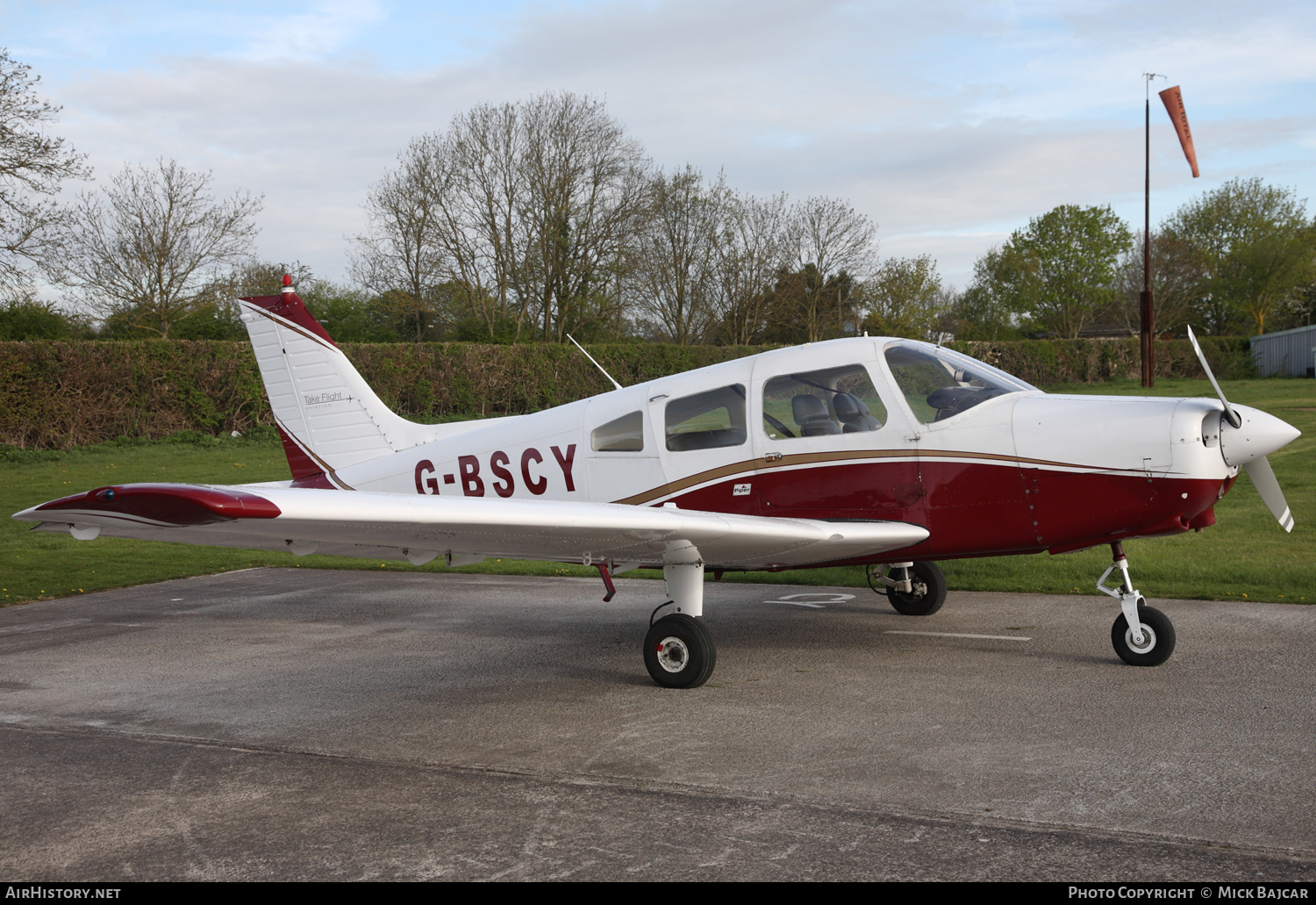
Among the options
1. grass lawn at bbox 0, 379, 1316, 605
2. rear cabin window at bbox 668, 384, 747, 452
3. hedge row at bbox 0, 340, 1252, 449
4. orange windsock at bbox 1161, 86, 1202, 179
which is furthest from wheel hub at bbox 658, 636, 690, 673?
orange windsock at bbox 1161, 86, 1202, 179

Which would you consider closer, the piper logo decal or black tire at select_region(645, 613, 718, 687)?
black tire at select_region(645, 613, 718, 687)

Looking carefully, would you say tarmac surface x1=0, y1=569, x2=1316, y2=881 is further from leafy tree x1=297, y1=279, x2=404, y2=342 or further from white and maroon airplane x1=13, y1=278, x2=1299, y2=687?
leafy tree x1=297, y1=279, x2=404, y2=342

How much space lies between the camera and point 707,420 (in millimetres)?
6680

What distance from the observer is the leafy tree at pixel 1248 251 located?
63.8 m

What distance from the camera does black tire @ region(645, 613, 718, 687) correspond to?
592cm

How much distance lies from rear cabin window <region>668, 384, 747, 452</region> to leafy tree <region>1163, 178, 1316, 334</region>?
65.9 metres

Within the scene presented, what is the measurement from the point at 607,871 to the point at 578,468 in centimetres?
389

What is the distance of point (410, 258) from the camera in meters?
38.0

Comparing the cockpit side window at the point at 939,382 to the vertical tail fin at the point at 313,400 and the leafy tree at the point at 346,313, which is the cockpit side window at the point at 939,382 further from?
the leafy tree at the point at 346,313

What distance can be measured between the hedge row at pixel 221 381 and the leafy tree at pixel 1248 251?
41.4 metres

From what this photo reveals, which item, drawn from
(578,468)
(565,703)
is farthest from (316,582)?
(565,703)

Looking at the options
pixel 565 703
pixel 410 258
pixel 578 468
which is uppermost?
pixel 410 258

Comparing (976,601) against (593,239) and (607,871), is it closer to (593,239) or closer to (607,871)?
(607,871)

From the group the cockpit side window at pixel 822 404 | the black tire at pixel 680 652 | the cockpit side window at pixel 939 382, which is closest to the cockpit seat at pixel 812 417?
the cockpit side window at pixel 822 404
